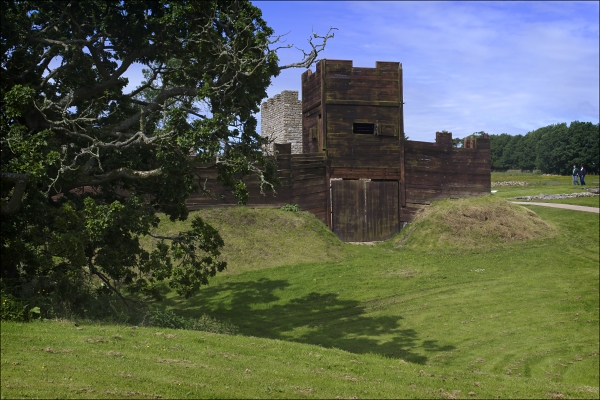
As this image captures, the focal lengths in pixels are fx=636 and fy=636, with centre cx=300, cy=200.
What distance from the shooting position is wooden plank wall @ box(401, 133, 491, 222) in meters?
35.3

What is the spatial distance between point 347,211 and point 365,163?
2.84 metres

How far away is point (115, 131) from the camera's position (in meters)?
19.5

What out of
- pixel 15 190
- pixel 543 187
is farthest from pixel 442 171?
pixel 15 190

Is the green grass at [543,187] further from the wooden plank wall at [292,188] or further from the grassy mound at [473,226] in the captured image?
the wooden plank wall at [292,188]

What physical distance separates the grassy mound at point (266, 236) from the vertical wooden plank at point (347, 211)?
152 centimetres

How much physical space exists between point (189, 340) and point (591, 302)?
1503cm

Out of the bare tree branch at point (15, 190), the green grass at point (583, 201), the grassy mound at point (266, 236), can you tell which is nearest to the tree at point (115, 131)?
the bare tree branch at point (15, 190)

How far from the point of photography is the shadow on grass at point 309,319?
19109 millimetres

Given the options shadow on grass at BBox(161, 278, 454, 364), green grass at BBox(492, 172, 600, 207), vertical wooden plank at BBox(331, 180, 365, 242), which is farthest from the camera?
green grass at BBox(492, 172, 600, 207)

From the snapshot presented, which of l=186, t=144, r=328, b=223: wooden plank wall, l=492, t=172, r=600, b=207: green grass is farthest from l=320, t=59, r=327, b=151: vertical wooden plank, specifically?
l=492, t=172, r=600, b=207: green grass

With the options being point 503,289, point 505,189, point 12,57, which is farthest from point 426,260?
point 12,57

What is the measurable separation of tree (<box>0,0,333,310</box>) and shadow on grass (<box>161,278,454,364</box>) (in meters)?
3.29

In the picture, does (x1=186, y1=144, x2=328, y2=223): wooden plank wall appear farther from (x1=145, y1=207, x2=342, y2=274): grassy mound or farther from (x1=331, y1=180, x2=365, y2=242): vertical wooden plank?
(x1=331, y1=180, x2=365, y2=242): vertical wooden plank

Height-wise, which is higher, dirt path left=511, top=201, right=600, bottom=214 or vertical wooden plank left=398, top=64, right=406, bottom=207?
vertical wooden plank left=398, top=64, right=406, bottom=207
